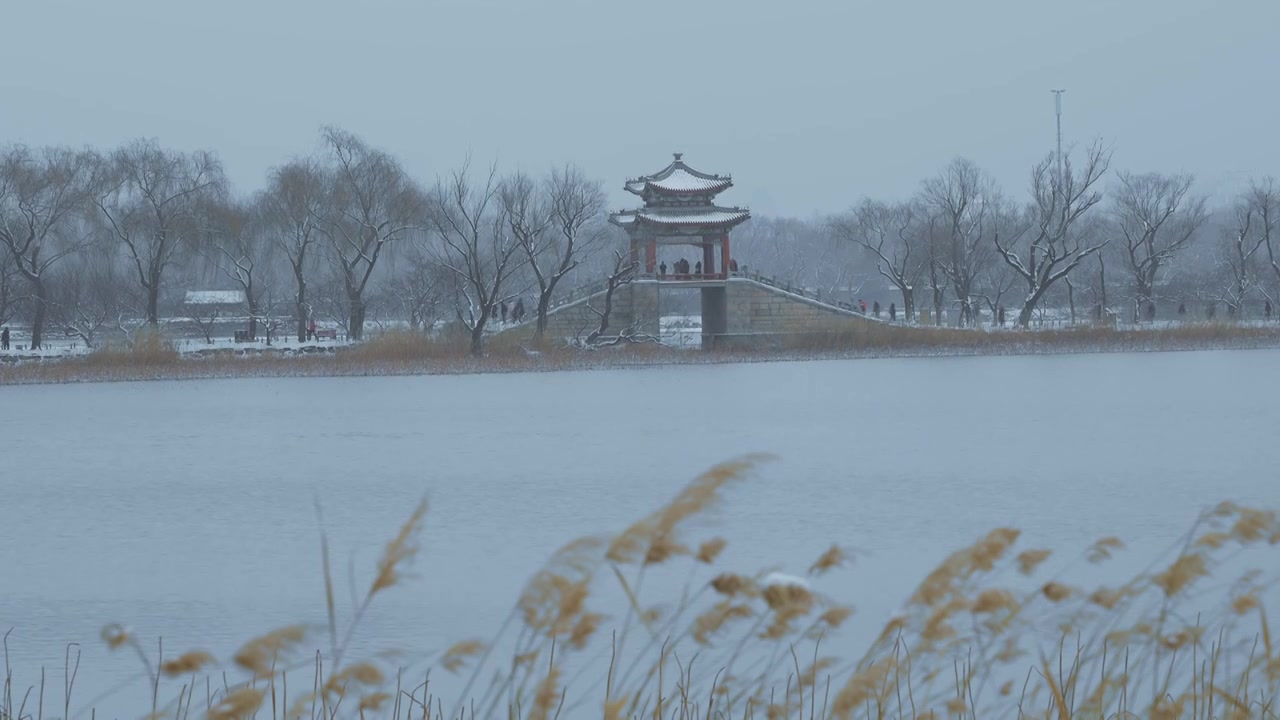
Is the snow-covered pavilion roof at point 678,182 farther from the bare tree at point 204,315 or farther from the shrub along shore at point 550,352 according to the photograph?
the bare tree at point 204,315

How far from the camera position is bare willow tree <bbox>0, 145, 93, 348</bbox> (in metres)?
36.3

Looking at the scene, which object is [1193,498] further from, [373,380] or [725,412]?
[373,380]

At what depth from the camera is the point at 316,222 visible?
40.6 meters

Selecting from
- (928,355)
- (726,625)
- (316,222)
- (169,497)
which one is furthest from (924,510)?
(316,222)

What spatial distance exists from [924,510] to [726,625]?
9528mm

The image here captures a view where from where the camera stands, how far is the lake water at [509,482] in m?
9.02

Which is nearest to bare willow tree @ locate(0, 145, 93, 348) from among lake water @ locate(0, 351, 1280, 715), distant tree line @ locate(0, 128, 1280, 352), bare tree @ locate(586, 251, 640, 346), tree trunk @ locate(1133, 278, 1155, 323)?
distant tree line @ locate(0, 128, 1280, 352)

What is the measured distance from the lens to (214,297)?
61625 millimetres

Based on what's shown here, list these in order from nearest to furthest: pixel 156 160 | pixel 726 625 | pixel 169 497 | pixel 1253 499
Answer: pixel 726 625, pixel 1253 499, pixel 169 497, pixel 156 160

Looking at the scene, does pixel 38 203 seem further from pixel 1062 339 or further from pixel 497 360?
pixel 1062 339

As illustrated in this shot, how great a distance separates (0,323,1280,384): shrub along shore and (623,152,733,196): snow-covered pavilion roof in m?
4.71

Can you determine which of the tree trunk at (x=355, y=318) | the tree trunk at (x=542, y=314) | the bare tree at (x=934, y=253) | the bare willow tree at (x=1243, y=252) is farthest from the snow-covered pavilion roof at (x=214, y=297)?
the bare willow tree at (x=1243, y=252)

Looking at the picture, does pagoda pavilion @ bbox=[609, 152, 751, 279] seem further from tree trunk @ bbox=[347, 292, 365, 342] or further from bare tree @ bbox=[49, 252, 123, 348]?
bare tree @ bbox=[49, 252, 123, 348]

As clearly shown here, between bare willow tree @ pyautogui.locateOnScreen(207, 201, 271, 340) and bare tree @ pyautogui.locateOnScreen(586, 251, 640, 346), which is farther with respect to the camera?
bare willow tree @ pyautogui.locateOnScreen(207, 201, 271, 340)
